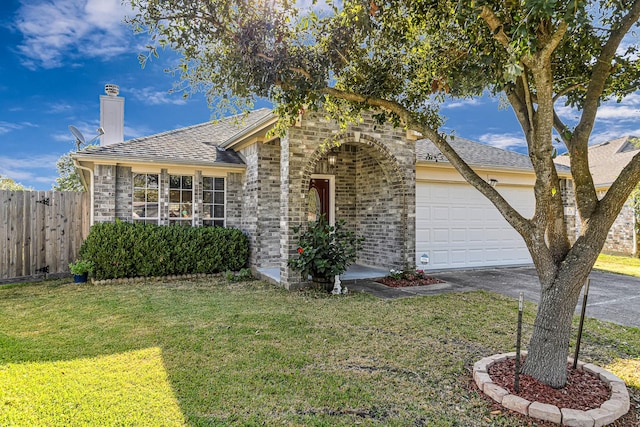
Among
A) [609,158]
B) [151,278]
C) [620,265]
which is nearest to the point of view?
[151,278]

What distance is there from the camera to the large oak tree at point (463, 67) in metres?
3.38

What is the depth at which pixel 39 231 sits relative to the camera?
937 centimetres

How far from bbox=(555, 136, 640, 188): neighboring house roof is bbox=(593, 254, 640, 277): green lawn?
11.9 feet

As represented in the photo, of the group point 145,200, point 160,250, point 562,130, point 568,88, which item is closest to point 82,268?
point 160,250

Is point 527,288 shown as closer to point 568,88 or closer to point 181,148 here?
point 568,88

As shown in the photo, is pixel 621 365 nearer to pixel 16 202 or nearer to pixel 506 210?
pixel 506 210

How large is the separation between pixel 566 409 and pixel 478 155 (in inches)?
405

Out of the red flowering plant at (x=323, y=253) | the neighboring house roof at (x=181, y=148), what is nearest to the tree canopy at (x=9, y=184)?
the neighboring house roof at (x=181, y=148)

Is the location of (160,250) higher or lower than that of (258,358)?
higher

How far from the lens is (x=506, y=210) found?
3725 millimetres

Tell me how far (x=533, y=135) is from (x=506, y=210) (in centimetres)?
77

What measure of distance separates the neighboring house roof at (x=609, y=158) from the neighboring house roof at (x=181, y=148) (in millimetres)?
15546

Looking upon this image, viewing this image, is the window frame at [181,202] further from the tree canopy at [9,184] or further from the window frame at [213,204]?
the tree canopy at [9,184]

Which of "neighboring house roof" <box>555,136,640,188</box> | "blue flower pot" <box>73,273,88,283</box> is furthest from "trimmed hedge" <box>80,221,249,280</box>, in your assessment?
"neighboring house roof" <box>555,136,640,188</box>
